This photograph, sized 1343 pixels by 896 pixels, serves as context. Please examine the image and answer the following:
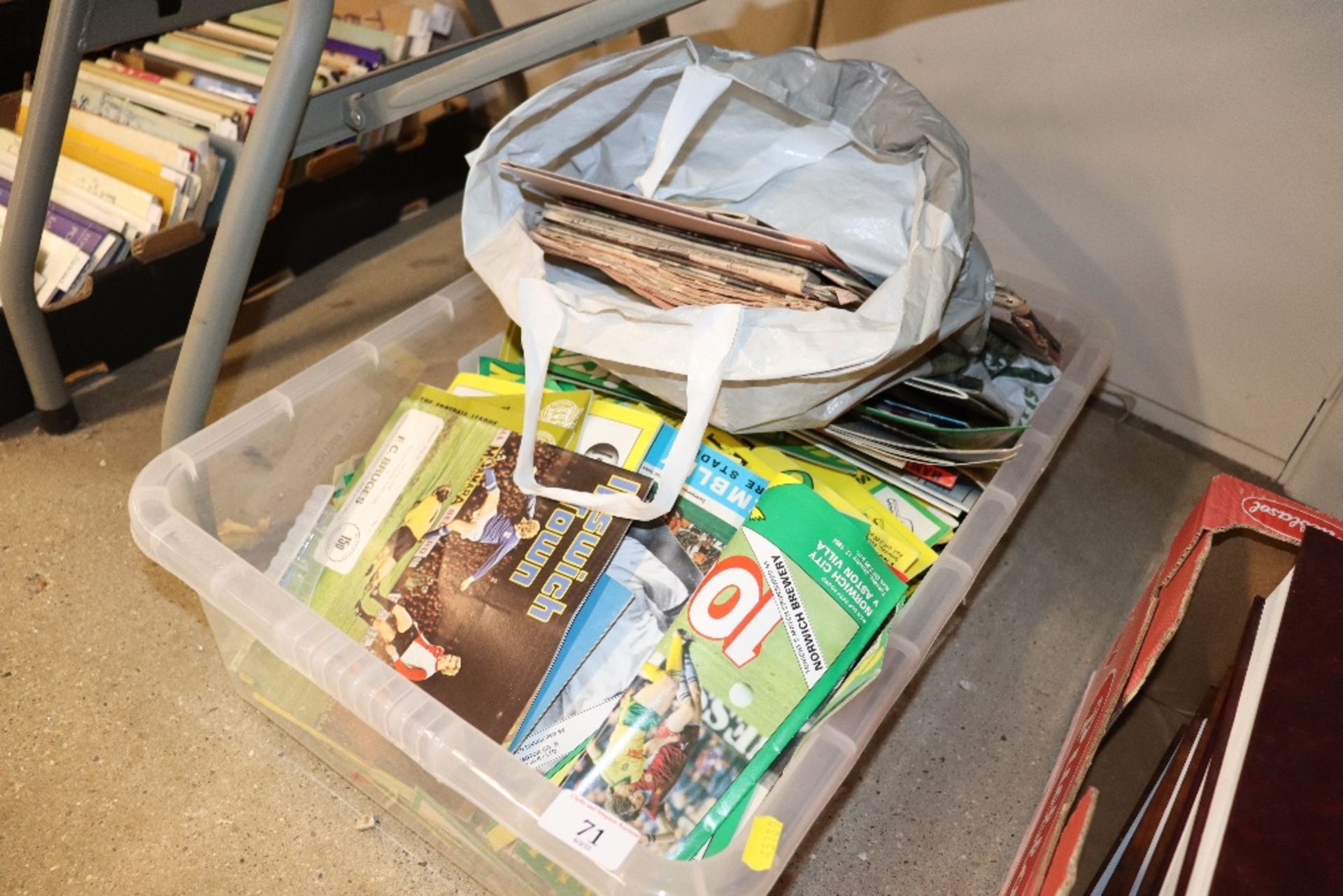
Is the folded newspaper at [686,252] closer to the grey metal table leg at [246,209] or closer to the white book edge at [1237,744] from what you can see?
the grey metal table leg at [246,209]

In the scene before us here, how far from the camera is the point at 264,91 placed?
63cm

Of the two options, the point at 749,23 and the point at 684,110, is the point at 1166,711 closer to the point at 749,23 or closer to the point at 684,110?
the point at 684,110

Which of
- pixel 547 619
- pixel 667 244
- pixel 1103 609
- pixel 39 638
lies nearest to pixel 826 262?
pixel 667 244

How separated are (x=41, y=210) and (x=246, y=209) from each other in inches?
12.5

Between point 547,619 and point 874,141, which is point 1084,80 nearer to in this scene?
point 874,141

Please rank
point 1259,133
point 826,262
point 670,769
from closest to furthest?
point 670,769
point 826,262
point 1259,133

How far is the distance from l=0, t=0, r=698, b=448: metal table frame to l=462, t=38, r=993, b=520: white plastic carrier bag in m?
0.07

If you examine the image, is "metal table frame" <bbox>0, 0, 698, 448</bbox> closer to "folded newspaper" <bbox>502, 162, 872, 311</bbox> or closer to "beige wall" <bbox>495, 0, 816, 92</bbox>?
"folded newspaper" <bbox>502, 162, 872, 311</bbox>

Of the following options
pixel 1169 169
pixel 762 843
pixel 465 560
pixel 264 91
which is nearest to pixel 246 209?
pixel 264 91

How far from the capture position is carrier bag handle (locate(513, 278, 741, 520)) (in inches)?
25.5

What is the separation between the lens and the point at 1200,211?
92 cm

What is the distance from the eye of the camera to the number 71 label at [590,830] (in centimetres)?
50

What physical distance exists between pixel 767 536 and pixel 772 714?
11 cm

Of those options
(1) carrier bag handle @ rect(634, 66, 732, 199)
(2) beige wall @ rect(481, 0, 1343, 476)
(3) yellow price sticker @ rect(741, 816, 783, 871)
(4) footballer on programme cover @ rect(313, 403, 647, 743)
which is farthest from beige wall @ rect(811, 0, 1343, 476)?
(3) yellow price sticker @ rect(741, 816, 783, 871)
